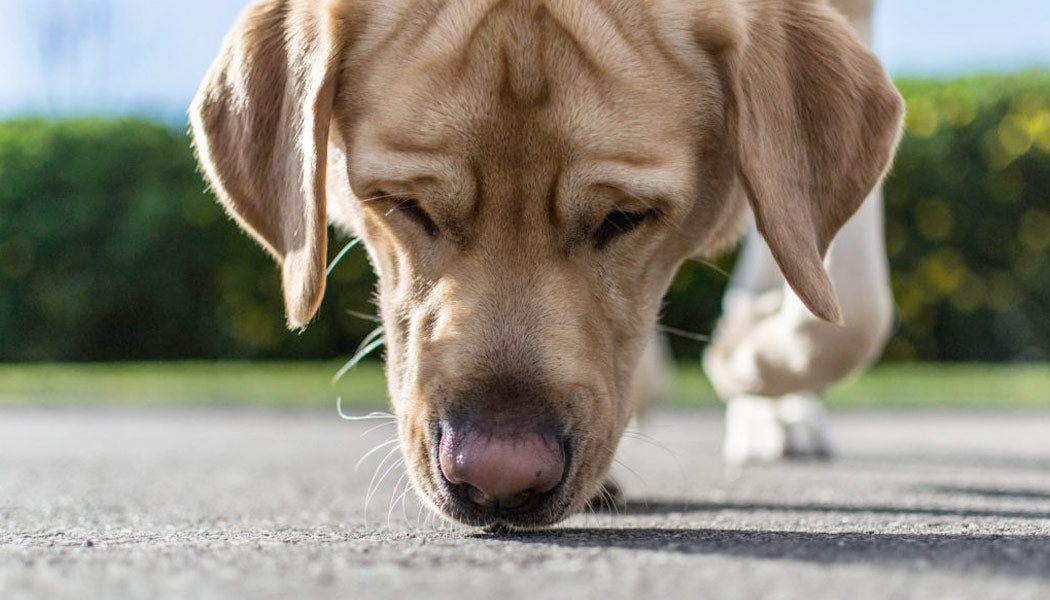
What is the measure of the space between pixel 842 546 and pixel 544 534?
723mm

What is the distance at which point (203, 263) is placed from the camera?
15.5m

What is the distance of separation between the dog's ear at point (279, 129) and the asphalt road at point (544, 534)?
30.4 inches

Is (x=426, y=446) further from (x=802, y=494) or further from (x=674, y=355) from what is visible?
(x=674, y=355)

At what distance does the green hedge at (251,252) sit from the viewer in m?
14.9

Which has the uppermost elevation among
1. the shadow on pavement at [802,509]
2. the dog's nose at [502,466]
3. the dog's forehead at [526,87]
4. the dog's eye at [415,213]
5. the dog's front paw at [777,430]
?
the dog's forehead at [526,87]

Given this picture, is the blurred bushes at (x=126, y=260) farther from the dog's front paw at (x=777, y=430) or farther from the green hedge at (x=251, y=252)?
the dog's front paw at (x=777, y=430)

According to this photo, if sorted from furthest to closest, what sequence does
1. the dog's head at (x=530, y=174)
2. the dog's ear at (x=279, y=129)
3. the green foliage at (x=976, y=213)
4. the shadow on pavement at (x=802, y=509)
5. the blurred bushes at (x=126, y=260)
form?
the blurred bushes at (x=126, y=260) < the green foliage at (x=976, y=213) < the shadow on pavement at (x=802, y=509) < the dog's ear at (x=279, y=129) < the dog's head at (x=530, y=174)

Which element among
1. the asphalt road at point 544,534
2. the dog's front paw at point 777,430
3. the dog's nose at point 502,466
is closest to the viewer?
the asphalt road at point 544,534

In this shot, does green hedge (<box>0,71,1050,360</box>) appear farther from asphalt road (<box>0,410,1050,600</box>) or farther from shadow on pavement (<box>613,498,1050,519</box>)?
shadow on pavement (<box>613,498,1050,519</box>)

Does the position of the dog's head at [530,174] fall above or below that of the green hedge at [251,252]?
above

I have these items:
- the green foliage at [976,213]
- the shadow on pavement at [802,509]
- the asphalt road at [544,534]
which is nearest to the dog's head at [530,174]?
the asphalt road at [544,534]

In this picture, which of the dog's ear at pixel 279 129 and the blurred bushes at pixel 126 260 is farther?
the blurred bushes at pixel 126 260

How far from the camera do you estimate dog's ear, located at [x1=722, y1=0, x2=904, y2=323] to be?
342 centimetres

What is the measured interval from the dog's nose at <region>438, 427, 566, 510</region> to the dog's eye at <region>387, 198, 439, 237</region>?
72 cm
